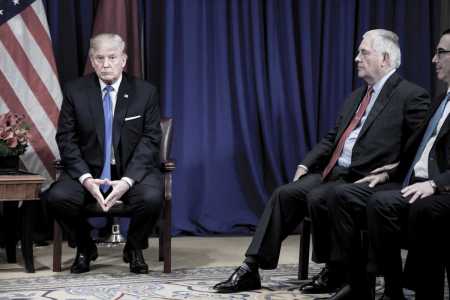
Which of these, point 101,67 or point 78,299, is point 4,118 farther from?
point 78,299

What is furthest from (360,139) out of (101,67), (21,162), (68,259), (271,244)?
(21,162)

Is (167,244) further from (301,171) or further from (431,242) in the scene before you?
(431,242)

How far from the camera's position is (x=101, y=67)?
16.3 feet

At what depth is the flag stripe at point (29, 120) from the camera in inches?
219

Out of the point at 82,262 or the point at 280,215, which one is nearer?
the point at 280,215

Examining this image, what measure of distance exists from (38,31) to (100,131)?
3.63 ft

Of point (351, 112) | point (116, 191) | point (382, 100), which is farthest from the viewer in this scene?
point (116, 191)

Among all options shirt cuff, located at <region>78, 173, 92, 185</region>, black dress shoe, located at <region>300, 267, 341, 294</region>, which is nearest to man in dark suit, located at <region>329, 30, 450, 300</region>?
black dress shoe, located at <region>300, 267, 341, 294</region>

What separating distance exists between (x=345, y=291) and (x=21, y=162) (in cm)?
263

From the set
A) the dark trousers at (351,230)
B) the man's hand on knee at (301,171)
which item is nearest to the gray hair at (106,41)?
the man's hand on knee at (301,171)

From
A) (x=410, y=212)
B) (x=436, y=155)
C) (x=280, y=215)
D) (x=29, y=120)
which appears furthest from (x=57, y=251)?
(x=436, y=155)

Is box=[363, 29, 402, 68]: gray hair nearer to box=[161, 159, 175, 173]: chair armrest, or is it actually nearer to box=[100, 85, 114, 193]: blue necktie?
box=[161, 159, 175, 173]: chair armrest

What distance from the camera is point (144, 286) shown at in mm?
4395

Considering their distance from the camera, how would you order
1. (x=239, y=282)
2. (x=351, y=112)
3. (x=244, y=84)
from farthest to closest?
1. (x=244, y=84)
2. (x=351, y=112)
3. (x=239, y=282)
